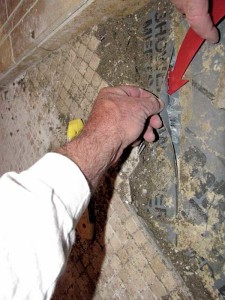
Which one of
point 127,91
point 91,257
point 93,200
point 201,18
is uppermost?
point 201,18

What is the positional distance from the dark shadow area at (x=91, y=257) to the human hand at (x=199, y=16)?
70 cm

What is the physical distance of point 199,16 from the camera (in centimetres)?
91

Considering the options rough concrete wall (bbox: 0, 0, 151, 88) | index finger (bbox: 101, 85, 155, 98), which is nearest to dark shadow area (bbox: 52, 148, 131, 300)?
index finger (bbox: 101, 85, 155, 98)

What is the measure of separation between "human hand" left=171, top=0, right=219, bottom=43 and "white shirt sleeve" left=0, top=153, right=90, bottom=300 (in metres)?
0.63

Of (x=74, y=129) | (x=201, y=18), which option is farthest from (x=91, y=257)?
(x=201, y=18)

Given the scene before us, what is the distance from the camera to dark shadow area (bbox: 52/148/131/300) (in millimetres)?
1667

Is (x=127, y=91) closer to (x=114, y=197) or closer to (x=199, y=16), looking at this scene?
(x=199, y=16)

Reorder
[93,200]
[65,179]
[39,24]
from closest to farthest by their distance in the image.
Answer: [65,179] < [93,200] < [39,24]

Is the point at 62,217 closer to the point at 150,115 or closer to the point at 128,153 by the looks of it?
the point at 150,115

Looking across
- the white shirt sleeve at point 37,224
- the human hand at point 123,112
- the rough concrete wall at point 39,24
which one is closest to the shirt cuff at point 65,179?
the white shirt sleeve at point 37,224

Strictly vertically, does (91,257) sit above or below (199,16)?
below

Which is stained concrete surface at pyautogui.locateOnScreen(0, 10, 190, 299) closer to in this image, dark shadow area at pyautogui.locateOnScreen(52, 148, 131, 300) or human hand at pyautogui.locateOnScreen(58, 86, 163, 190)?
dark shadow area at pyautogui.locateOnScreen(52, 148, 131, 300)

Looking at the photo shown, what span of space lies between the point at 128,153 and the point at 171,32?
0.63 metres

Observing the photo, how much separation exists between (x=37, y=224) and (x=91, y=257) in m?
1.17
